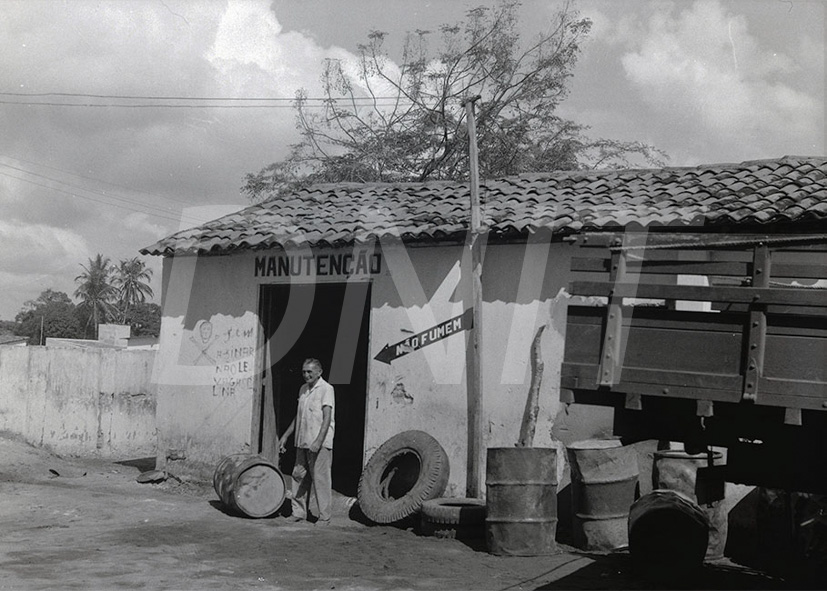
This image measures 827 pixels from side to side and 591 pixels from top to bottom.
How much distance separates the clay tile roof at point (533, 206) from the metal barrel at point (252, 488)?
2954 mm

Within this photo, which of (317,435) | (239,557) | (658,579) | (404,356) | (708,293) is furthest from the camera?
(404,356)

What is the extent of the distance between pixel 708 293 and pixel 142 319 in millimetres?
68066

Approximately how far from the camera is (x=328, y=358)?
1505 centimetres

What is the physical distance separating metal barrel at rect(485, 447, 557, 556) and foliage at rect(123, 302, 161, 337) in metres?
60.0

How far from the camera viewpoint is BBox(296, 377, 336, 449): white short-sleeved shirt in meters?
9.91

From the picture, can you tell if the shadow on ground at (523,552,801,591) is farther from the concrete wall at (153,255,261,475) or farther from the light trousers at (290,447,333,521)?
the concrete wall at (153,255,261,475)

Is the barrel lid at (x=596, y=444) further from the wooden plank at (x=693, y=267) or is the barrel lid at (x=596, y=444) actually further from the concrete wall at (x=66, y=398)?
the concrete wall at (x=66, y=398)

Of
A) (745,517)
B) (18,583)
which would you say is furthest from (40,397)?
(745,517)

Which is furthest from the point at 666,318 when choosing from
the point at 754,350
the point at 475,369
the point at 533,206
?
the point at 533,206

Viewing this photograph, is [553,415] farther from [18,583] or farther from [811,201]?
[18,583]

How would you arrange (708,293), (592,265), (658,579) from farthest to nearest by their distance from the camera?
(658,579) < (592,265) < (708,293)

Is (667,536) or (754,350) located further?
(667,536)

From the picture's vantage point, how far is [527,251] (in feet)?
33.0

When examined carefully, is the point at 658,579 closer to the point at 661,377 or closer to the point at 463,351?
the point at 661,377
